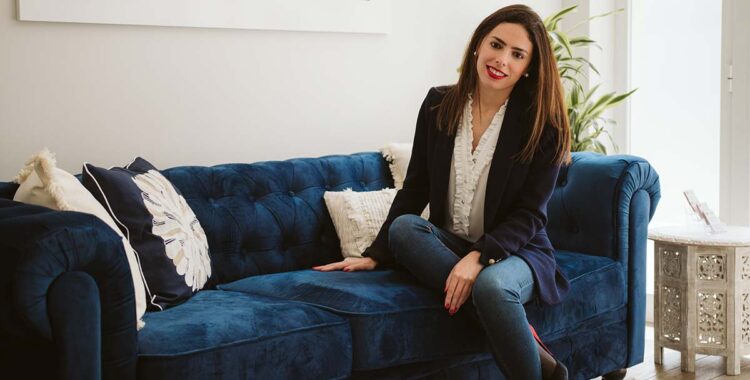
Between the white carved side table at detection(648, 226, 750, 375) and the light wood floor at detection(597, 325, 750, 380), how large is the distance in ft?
0.12

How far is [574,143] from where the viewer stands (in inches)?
147

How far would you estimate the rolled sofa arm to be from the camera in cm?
160

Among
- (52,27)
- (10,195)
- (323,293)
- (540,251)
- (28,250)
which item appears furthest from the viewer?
(52,27)

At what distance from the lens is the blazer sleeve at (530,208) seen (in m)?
2.44

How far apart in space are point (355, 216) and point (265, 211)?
0.96ft

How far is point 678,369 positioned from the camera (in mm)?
3221

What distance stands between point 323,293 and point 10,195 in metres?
0.82

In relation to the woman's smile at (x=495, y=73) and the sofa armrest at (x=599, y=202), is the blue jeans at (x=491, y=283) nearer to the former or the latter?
the woman's smile at (x=495, y=73)

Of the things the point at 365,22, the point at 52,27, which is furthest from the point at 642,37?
the point at 52,27

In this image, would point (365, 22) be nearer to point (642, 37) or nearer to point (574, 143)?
point (574, 143)

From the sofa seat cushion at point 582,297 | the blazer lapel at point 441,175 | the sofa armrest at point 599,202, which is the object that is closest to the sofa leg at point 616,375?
the sofa seat cushion at point 582,297

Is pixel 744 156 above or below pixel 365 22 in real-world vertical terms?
below

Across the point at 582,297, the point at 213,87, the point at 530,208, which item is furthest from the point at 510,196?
the point at 213,87

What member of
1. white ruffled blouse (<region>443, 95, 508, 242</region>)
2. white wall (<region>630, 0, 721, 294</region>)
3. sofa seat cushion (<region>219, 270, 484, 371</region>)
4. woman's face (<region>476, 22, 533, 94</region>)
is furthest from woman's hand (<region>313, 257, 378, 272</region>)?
white wall (<region>630, 0, 721, 294</region>)
